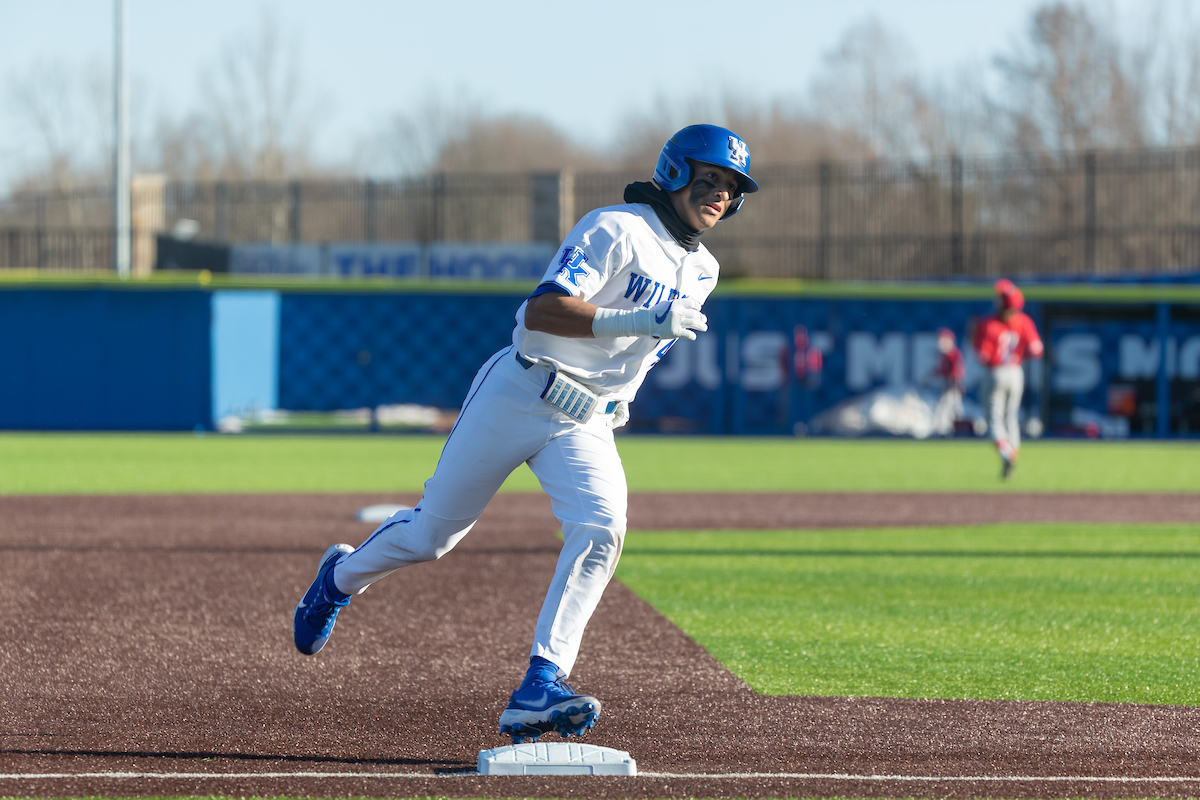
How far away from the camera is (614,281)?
14.0 ft

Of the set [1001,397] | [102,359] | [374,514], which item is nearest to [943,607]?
[374,514]

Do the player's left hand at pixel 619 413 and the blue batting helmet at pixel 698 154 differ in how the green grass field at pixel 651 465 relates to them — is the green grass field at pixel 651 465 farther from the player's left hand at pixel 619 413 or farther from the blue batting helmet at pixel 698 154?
the blue batting helmet at pixel 698 154

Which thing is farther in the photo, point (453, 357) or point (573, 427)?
point (453, 357)

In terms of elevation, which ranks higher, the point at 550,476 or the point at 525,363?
the point at 525,363

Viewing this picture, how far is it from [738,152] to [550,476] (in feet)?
4.01

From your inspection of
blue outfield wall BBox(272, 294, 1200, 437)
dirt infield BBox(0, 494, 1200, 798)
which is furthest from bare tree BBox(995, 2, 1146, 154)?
dirt infield BBox(0, 494, 1200, 798)

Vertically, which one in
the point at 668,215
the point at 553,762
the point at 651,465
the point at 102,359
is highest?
the point at 668,215

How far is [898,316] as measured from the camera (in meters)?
22.9

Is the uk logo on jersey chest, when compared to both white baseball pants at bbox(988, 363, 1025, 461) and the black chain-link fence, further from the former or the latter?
the black chain-link fence

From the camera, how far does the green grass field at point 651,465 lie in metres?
14.1

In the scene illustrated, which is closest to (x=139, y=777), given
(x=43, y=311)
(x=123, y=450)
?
(x=123, y=450)

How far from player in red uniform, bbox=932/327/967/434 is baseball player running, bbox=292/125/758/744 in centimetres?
1862

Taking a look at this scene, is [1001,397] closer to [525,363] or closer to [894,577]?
[894,577]

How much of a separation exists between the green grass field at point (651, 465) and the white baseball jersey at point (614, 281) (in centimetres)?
925
